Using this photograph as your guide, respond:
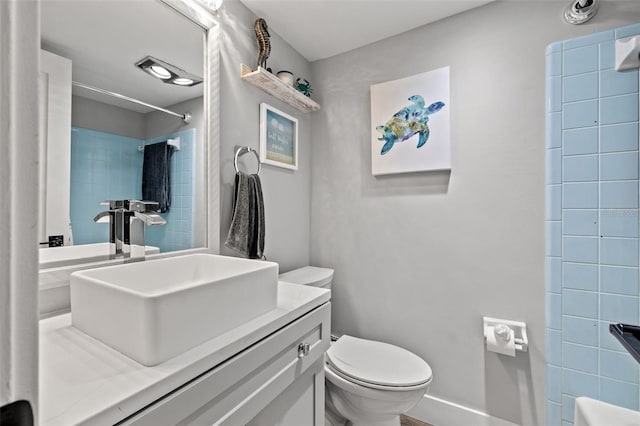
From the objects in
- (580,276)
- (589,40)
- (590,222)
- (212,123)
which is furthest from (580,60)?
(212,123)

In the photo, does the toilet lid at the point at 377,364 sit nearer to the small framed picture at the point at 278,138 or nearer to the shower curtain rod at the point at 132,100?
the small framed picture at the point at 278,138

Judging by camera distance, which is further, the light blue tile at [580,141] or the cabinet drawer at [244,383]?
the light blue tile at [580,141]

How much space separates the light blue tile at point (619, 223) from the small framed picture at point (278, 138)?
153 centimetres

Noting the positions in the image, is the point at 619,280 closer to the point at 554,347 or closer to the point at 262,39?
the point at 554,347

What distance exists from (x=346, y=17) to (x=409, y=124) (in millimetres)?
685

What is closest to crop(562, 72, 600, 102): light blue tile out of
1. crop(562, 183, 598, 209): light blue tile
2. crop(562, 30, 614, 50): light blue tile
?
crop(562, 30, 614, 50): light blue tile

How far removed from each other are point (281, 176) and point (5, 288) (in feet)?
5.03

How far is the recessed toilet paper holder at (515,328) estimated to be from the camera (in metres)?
1.31

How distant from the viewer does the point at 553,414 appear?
1.26 meters

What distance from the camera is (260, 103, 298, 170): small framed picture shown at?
5.03 ft

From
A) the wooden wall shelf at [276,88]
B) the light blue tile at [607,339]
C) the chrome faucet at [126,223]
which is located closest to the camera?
the chrome faucet at [126,223]

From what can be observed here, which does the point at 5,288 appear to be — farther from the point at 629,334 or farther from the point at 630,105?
the point at 630,105

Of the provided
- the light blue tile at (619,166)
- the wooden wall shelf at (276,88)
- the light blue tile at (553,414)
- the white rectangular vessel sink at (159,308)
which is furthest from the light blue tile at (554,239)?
the wooden wall shelf at (276,88)

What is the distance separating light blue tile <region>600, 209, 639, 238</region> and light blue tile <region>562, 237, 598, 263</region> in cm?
6
